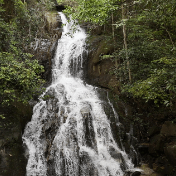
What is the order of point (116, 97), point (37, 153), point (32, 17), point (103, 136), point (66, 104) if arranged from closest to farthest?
point (37, 153), point (103, 136), point (66, 104), point (116, 97), point (32, 17)

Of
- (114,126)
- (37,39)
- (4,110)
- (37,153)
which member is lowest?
(37,153)

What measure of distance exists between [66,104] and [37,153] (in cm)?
361

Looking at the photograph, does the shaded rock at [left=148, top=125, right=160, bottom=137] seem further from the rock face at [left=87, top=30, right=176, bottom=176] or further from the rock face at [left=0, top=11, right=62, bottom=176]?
the rock face at [left=0, top=11, right=62, bottom=176]

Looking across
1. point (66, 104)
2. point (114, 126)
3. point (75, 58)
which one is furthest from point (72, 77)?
point (114, 126)

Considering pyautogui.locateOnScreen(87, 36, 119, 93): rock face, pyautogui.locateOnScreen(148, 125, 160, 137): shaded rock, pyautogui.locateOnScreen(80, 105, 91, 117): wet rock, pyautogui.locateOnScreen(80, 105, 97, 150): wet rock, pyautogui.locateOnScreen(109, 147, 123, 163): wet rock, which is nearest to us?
pyautogui.locateOnScreen(109, 147, 123, 163): wet rock

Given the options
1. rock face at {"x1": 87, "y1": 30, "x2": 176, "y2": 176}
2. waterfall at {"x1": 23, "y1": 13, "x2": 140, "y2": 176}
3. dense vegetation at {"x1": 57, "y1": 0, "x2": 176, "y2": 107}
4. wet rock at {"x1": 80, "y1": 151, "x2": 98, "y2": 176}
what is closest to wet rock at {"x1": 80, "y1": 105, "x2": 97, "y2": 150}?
waterfall at {"x1": 23, "y1": 13, "x2": 140, "y2": 176}

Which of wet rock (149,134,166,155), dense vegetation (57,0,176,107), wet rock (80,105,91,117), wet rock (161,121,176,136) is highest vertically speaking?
dense vegetation (57,0,176,107)

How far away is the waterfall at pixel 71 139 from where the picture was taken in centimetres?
780

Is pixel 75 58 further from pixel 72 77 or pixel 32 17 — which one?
pixel 32 17

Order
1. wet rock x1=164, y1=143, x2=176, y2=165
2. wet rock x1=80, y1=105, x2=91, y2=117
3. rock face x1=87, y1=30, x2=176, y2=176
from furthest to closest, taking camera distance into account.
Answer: wet rock x1=80, y1=105, x2=91, y2=117, rock face x1=87, y1=30, x2=176, y2=176, wet rock x1=164, y1=143, x2=176, y2=165

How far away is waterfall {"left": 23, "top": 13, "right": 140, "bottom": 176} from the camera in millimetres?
7805

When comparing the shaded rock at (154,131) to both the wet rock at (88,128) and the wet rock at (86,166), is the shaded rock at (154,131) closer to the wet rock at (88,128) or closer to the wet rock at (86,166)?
the wet rock at (88,128)

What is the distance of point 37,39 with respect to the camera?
16.8m

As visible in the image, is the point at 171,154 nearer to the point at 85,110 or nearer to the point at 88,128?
the point at 88,128
